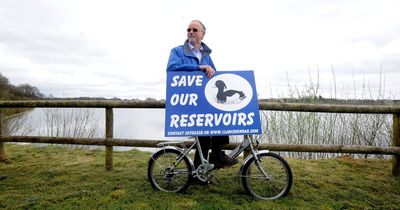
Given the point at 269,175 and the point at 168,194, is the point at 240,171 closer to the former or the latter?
the point at 269,175

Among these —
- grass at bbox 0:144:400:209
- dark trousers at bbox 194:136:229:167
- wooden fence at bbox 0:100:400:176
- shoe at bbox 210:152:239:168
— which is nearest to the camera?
grass at bbox 0:144:400:209

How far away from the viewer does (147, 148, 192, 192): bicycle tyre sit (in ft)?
12.5

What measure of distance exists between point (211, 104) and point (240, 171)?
0.88 m

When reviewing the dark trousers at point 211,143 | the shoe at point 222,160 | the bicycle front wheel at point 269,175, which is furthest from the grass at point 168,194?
the dark trousers at point 211,143

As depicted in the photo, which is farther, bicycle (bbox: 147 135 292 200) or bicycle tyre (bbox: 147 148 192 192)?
bicycle tyre (bbox: 147 148 192 192)

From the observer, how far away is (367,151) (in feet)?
14.2

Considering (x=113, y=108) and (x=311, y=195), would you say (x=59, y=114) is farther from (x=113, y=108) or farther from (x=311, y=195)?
(x=311, y=195)

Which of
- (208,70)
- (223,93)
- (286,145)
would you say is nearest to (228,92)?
(223,93)

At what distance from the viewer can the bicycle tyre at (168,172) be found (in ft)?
12.5

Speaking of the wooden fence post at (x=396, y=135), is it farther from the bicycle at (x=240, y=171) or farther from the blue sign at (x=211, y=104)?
the blue sign at (x=211, y=104)

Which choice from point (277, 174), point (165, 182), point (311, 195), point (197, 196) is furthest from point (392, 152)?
point (165, 182)

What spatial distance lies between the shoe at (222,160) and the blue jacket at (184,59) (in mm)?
1112

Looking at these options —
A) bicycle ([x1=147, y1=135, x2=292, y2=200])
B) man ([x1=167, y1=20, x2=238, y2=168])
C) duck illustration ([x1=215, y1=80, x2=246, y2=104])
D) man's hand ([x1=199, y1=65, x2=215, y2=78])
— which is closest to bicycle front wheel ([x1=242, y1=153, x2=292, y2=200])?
bicycle ([x1=147, y1=135, x2=292, y2=200])

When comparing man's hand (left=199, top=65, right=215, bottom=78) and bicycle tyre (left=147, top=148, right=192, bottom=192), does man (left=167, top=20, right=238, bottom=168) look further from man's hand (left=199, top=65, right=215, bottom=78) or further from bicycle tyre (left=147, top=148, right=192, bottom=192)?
bicycle tyre (left=147, top=148, right=192, bottom=192)
